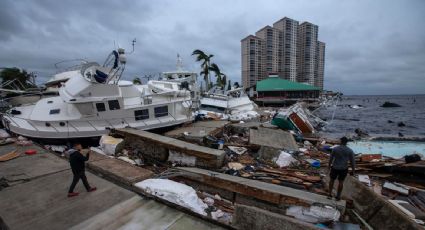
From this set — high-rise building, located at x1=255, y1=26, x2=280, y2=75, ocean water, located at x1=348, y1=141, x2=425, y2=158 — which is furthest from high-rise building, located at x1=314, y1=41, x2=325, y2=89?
ocean water, located at x1=348, y1=141, x2=425, y2=158

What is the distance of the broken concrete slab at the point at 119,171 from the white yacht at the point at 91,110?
16.5 feet

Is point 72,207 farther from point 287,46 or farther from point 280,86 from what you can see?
point 287,46

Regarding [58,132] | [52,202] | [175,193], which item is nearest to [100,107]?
[58,132]

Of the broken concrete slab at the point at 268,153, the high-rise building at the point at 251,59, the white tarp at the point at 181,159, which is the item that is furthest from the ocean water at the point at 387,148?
the high-rise building at the point at 251,59

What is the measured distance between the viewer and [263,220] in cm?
380

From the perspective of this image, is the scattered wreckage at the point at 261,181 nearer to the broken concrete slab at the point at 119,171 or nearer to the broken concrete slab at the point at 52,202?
the broken concrete slab at the point at 119,171

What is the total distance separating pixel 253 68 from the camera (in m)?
76.8

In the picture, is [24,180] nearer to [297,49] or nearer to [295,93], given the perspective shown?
[295,93]

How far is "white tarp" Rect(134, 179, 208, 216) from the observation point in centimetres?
483

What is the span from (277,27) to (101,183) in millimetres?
88519

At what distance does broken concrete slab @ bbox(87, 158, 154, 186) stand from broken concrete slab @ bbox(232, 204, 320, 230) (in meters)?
2.92

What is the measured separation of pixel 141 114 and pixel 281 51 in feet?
252

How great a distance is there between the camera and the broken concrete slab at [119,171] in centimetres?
556

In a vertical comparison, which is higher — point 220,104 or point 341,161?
point 220,104
